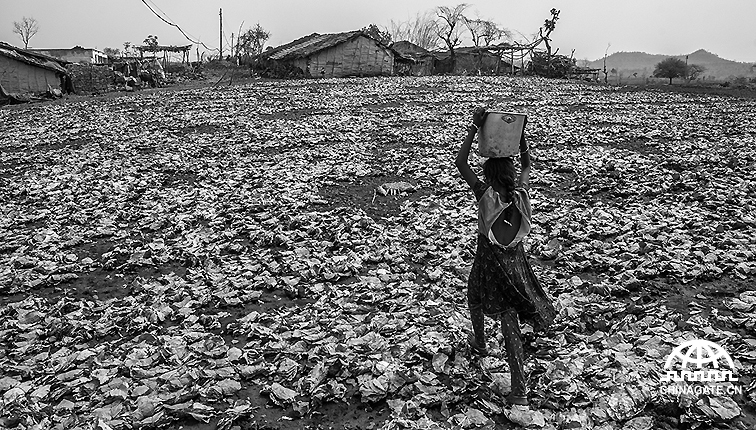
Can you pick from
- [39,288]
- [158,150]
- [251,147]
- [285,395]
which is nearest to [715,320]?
[285,395]

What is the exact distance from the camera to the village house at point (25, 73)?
25386 mm

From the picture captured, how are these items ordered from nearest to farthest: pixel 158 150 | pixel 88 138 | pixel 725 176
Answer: pixel 725 176 → pixel 158 150 → pixel 88 138

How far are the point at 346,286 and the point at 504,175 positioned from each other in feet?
8.24

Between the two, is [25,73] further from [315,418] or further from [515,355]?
[515,355]

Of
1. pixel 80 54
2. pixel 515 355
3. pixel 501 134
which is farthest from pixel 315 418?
pixel 80 54

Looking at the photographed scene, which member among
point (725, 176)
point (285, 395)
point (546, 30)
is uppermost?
point (546, 30)

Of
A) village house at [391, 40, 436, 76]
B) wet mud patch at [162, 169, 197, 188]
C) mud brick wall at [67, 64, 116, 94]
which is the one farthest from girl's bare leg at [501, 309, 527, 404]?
village house at [391, 40, 436, 76]

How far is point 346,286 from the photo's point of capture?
5.36 m

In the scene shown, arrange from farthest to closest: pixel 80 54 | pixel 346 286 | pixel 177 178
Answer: pixel 80 54 → pixel 177 178 → pixel 346 286

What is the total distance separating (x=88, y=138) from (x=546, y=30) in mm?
42616

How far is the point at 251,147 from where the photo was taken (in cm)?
1272

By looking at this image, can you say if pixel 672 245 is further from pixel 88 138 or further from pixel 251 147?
pixel 88 138

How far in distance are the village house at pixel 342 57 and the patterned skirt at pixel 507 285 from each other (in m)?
35.0

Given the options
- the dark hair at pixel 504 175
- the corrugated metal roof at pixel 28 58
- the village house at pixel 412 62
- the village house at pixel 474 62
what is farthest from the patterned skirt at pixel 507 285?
the village house at pixel 474 62
